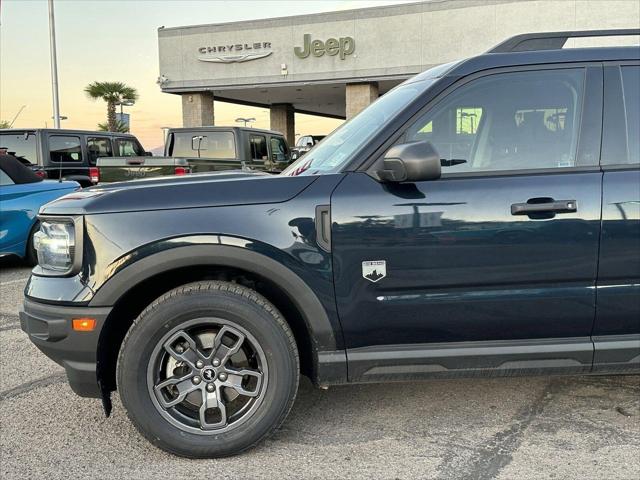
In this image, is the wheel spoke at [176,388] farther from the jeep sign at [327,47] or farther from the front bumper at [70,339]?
the jeep sign at [327,47]

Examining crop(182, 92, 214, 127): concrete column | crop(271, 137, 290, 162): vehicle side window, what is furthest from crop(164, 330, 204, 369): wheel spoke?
crop(182, 92, 214, 127): concrete column

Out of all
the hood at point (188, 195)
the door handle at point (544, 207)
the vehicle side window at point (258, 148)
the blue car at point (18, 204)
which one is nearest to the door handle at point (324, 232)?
the hood at point (188, 195)

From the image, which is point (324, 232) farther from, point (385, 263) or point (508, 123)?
point (508, 123)

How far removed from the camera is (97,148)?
11898mm

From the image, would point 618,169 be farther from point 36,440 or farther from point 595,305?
point 36,440

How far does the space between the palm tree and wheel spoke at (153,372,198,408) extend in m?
36.8

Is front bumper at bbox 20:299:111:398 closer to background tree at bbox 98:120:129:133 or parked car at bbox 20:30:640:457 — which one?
parked car at bbox 20:30:640:457

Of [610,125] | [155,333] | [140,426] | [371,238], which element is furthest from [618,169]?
[140,426]

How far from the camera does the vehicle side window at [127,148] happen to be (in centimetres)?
1253

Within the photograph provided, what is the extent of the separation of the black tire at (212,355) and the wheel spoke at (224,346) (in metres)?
0.04

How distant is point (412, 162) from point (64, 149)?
32.5 feet

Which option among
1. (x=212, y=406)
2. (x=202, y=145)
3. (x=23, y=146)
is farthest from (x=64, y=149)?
(x=212, y=406)

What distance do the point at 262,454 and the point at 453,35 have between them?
2423cm

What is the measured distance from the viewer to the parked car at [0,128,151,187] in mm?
10297
